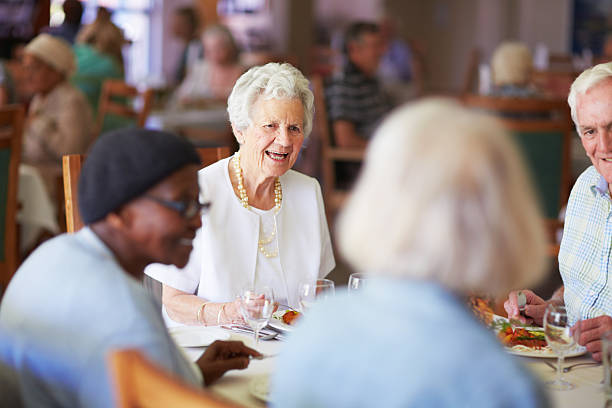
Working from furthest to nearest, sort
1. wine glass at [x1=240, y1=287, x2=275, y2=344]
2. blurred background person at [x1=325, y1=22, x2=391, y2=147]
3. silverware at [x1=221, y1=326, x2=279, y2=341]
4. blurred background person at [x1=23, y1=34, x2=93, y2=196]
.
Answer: blurred background person at [x1=325, y1=22, x2=391, y2=147], blurred background person at [x1=23, y1=34, x2=93, y2=196], silverware at [x1=221, y1=326, x2=279, y2=341], wine glass at [x1=240, y1=287, x2=275, y2=344]

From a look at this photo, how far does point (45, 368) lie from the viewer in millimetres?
1298

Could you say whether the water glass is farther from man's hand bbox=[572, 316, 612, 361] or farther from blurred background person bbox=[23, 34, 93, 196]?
blurred background person bbox=[23, 34, 93, 196]

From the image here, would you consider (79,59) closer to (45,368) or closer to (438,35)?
(45,368)

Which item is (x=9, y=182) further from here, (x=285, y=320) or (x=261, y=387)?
(x=261, y=387)

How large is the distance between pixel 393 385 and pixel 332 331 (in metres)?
0.11

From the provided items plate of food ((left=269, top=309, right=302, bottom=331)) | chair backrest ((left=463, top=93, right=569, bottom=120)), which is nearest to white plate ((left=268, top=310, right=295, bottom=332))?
plate of food ((left=269, top=309, right=302, bottom=331))

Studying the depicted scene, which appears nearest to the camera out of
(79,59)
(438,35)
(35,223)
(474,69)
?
(35,223)

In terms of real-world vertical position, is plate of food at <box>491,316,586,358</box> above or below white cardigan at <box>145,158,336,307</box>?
below

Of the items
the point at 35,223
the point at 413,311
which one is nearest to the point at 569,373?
the point at 413,311

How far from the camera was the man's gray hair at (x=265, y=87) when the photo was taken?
2375mm

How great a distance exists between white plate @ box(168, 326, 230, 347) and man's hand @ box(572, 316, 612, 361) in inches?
30.7

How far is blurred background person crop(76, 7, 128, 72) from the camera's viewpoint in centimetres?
652

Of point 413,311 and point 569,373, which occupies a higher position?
point 413,311

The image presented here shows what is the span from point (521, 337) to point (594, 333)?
0.56 feet
